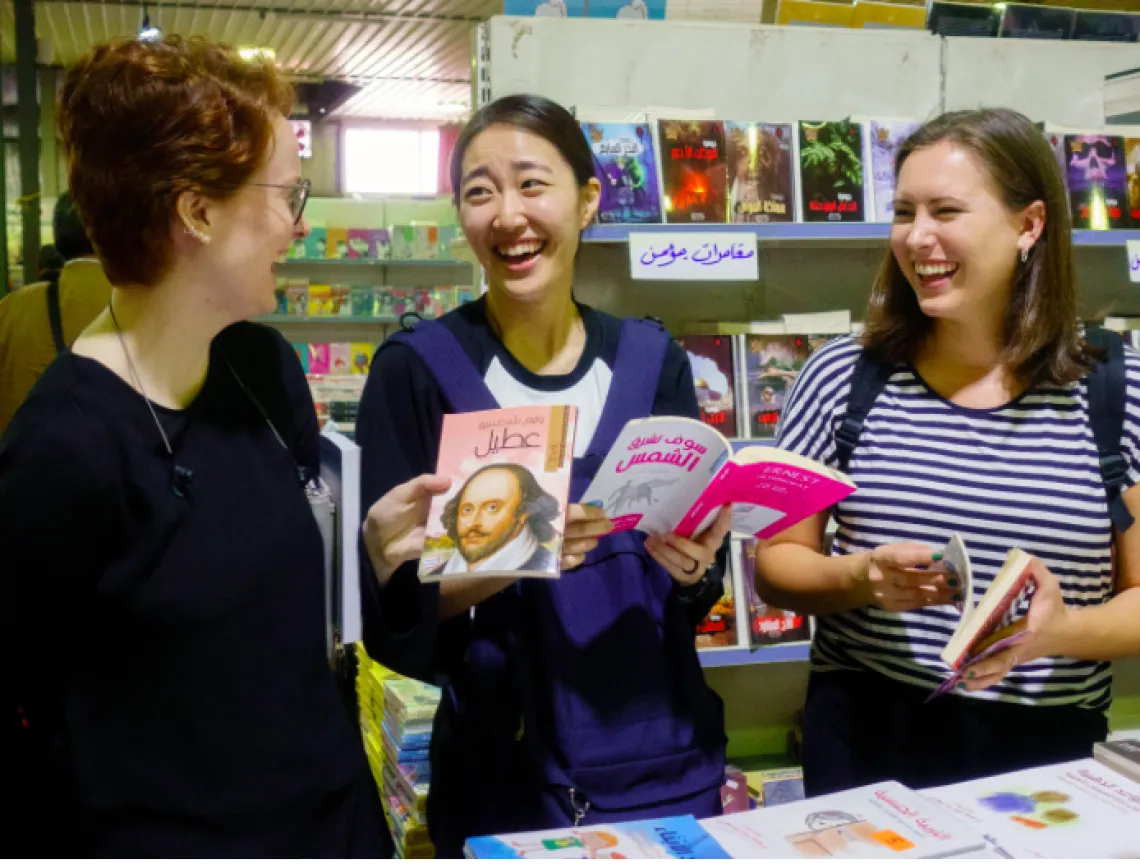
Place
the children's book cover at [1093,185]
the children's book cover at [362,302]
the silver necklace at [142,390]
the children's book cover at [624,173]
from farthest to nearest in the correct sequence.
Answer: the children's book cover at [362,302], the children's book cover at [1093,185], the children's book cover at [624,173], the silver necklace at [142,390]

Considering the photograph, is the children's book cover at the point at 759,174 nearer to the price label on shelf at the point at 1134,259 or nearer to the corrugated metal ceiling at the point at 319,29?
the price label on shelf at the point at 1134,259

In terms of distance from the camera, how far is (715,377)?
284cm

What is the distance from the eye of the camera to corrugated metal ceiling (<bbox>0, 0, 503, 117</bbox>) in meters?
8.46

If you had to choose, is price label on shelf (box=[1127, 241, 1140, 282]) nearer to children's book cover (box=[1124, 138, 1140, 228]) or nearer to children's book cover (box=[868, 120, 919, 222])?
children's book cover (box=[1124, 138, 1140, 228])

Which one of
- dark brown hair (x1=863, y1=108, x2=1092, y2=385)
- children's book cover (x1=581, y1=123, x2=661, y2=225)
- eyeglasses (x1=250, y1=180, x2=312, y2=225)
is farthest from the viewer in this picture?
children's book cover (x1=581, y1=123, x2=661, y2=225)

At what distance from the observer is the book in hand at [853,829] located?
1156mm

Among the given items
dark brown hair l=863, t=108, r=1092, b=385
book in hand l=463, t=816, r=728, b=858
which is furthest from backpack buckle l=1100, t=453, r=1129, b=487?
book in hand l=463, t=816, r=728, b=858

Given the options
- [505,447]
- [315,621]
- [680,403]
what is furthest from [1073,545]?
[315,621]

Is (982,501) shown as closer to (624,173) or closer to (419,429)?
(419,429)

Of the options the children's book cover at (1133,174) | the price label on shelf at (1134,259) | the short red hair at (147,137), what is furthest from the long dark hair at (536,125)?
the children's book cover at (1133,174)

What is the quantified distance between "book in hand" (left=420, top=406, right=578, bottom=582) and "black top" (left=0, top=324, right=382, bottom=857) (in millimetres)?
185

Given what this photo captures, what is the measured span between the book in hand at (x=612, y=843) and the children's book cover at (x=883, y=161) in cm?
205

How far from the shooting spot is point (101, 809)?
3.70 feet

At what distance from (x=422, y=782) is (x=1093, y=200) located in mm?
2430
